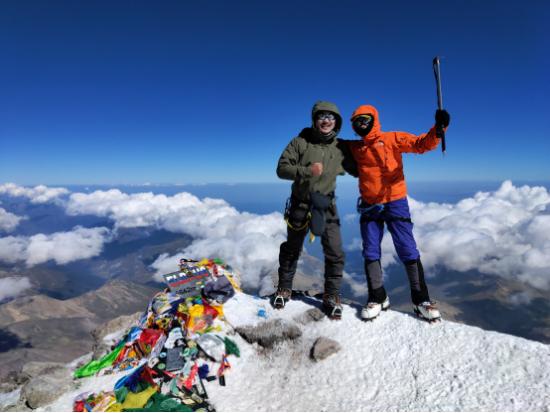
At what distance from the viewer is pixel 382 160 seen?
6355 millimetres

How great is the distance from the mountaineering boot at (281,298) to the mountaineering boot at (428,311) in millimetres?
3251

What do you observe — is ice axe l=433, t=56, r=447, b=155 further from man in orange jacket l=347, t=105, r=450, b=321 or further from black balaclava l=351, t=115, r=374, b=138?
black balaclava l=351, t=115, r=374, b=138

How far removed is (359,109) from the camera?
6344mm

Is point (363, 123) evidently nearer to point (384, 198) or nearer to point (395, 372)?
point (384, 198)

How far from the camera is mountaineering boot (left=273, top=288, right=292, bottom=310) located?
7.86m

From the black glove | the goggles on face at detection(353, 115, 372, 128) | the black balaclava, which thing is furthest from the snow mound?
the goggles on face at detection(353, 115, 372, 128)

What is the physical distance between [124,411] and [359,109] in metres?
7.65

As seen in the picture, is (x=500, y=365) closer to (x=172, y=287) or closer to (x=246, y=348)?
(x=246, y=348)

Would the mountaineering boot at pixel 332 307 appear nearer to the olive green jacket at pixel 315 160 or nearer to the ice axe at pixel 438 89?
the olive green jacket at pixel 315 160

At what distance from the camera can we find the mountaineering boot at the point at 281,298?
7.86 meters

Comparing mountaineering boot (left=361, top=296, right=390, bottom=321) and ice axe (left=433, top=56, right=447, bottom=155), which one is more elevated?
ice axe (left=433, top=56, right=447, bottom=155)

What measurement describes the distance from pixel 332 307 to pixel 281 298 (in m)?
1.46

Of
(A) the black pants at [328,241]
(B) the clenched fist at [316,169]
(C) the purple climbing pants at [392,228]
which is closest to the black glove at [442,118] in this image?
(C) the purple climbing pants at [392,228]

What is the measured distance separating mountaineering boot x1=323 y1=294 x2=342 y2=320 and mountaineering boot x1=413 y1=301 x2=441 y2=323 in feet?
5.78
